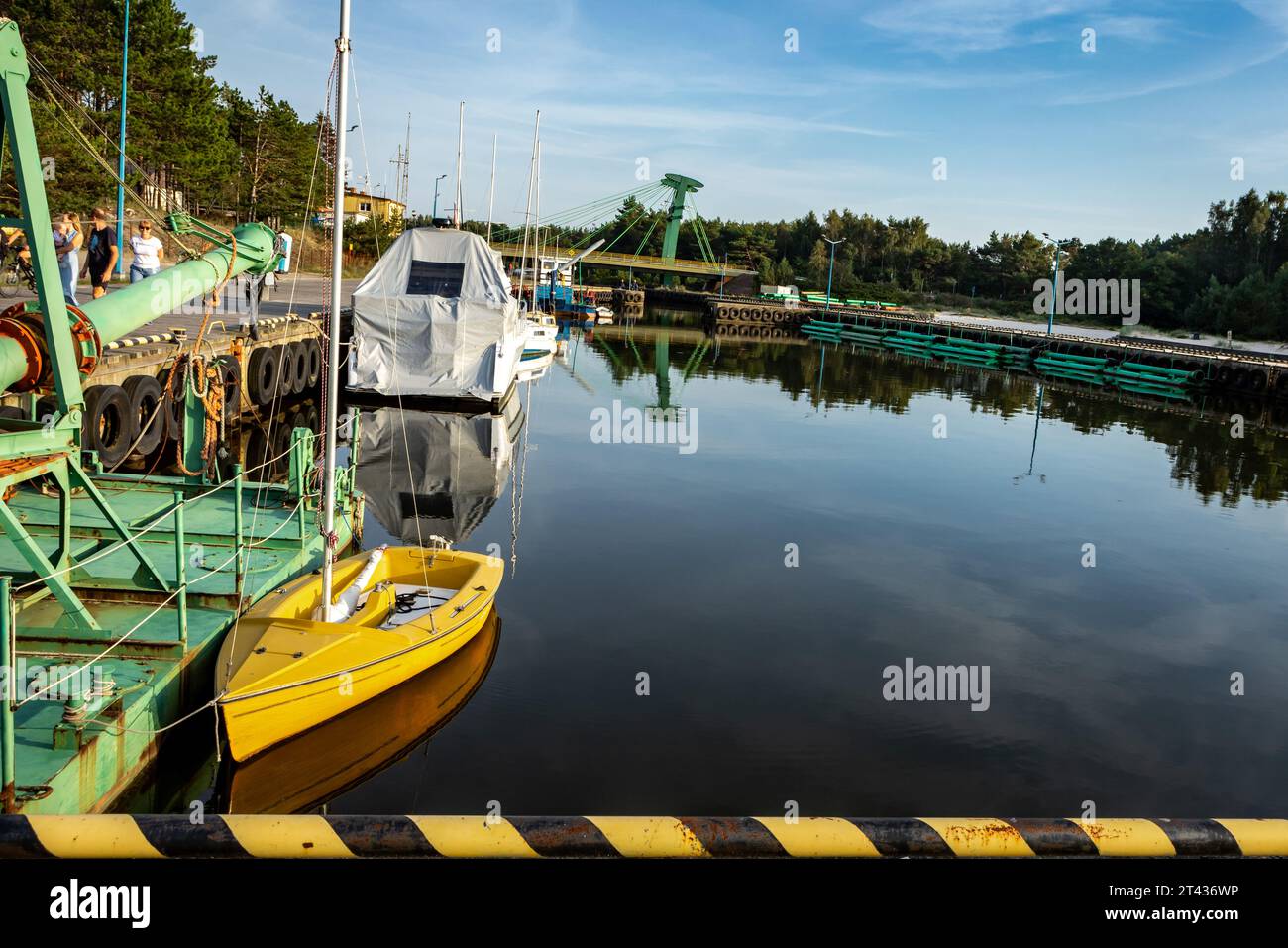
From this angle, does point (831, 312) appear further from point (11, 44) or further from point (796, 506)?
point (11, 44)

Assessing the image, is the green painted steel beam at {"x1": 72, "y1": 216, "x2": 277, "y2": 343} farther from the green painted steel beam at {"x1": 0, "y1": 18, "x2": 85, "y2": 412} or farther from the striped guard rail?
the striped guard rail

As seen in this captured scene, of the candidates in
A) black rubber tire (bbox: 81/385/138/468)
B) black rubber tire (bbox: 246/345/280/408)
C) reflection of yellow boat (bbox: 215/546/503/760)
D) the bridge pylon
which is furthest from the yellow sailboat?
the bridge pylon

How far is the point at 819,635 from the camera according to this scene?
36.7 ft

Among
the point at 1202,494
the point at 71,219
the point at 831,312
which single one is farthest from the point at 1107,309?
the point at 71,219

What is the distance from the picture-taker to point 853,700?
9.48 m

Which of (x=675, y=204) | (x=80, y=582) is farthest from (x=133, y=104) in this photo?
(x=675, y=204)

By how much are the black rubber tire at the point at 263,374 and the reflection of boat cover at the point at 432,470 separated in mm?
2260

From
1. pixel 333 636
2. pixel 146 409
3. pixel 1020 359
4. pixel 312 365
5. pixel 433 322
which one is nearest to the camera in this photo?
pixel 333 636

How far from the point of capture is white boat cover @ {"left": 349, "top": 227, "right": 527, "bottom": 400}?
23.6 meters

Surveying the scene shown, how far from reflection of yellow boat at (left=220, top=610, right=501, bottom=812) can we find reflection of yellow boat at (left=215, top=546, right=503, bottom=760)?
154 millimetres

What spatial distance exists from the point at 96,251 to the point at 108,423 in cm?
378

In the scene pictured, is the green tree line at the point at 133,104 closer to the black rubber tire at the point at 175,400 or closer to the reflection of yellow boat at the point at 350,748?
the black rubber tire at the point at 175,400

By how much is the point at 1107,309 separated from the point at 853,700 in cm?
8083

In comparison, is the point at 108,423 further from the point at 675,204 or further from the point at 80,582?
the point at 675,204
